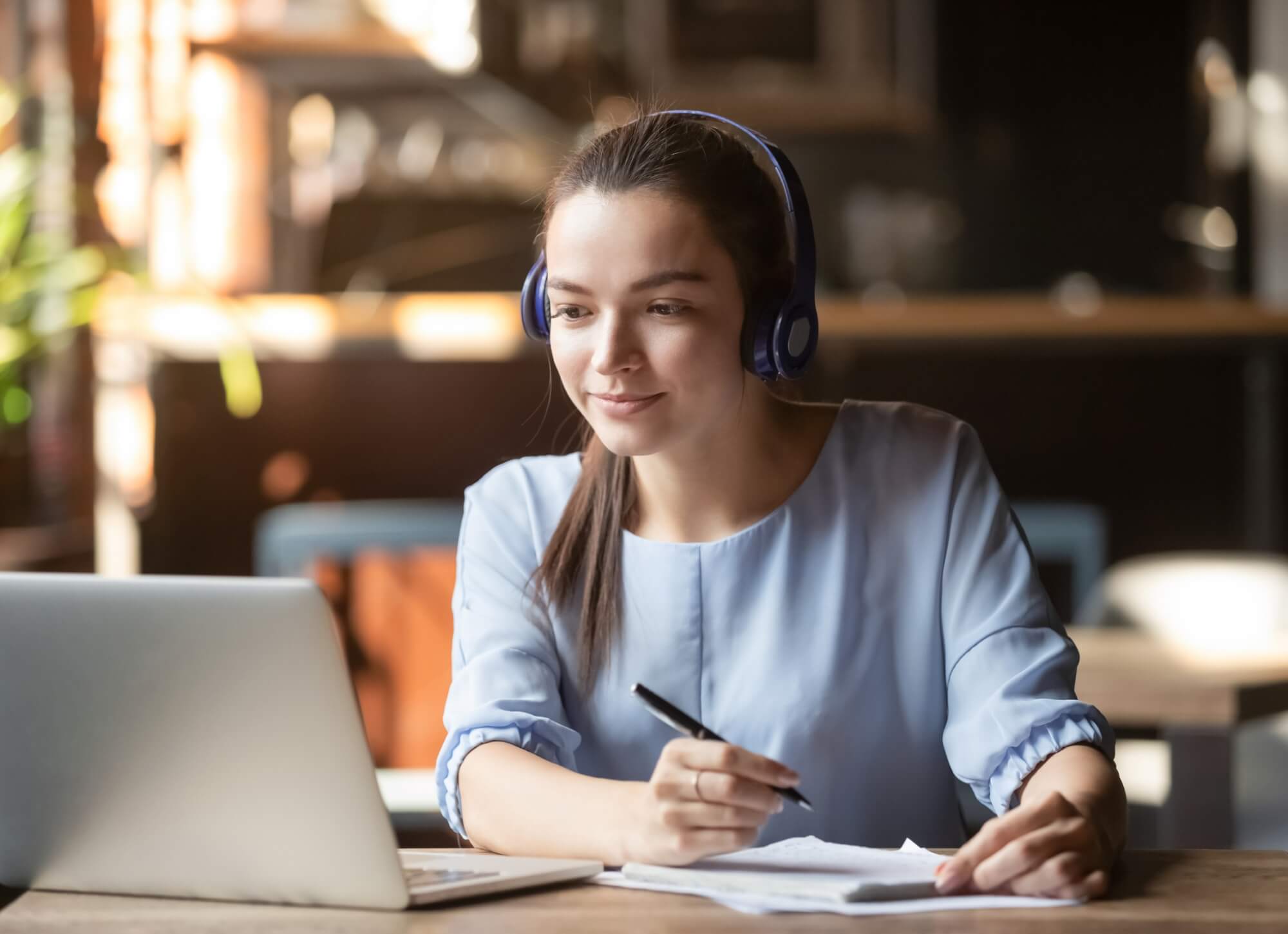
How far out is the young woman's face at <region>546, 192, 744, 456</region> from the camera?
1106 mm

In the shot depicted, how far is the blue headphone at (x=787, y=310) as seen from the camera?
1.15 m

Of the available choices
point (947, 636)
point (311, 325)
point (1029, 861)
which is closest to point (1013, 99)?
point (311, 325)

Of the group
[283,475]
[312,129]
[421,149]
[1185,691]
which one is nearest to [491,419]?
[283,475]

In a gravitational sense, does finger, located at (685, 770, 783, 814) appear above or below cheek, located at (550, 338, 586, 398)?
below

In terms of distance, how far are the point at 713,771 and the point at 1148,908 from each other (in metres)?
0.25

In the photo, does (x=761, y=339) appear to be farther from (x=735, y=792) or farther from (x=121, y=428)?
(x=121, y=428)

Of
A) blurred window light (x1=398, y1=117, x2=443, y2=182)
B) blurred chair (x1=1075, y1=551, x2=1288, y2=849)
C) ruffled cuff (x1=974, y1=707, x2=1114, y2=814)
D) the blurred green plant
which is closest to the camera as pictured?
ruffled cuff (x1=974, y1=707, x2=1114, y2=814)

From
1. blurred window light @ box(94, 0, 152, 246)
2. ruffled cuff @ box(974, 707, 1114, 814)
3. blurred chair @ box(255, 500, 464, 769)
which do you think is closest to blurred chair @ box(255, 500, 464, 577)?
blurred chair @ box(255, 500, 464, 769)

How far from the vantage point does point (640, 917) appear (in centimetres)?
82

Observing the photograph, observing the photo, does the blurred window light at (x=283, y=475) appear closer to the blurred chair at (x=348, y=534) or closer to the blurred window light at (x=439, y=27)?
the blurred chair at (x=348, y=534)

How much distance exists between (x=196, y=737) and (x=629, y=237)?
1.62 feet

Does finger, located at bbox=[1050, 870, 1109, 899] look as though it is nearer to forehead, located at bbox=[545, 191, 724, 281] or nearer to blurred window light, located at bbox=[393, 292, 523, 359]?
forehead, located at bbox=[545, 191, 724, 281]

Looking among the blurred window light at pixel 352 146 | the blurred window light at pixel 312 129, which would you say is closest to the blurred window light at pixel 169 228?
the blurred window light at pixel 312 129

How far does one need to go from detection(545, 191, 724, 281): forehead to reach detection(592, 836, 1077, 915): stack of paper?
432 millimetres
